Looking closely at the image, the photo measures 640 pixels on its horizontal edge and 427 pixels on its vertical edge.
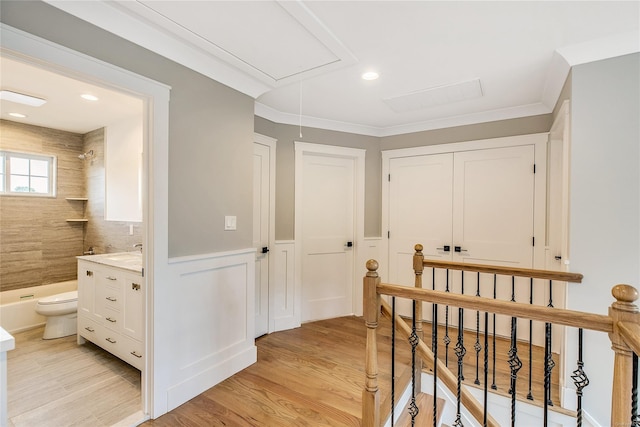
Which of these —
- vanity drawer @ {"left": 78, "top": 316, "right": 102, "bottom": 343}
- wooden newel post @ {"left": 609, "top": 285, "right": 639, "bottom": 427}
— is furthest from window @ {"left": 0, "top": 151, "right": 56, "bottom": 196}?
wooden newel post @ {"left": 609, "top": 285, "right": 639, "bottom": 427}

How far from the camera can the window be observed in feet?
11.7

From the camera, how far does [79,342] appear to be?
3.03 m

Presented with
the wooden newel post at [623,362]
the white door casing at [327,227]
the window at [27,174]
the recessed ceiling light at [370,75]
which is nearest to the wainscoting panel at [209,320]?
the white door casing at [327,227]

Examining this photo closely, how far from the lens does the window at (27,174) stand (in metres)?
3.57

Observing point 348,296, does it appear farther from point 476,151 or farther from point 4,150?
point 4,150

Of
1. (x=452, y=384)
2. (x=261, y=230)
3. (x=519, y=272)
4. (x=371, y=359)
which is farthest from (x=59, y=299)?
(x=519, y=272)

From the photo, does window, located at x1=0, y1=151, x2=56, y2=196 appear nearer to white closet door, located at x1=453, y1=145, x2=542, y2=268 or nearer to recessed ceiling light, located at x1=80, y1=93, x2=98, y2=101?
recessed ceiling light, located at x1=80, y1=93, x2=98, y2=101

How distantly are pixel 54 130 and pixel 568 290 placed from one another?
5.81 m

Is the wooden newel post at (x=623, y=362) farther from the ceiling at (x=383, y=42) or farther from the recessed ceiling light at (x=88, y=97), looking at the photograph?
the recessed ceiling light at (x=88, y=97)

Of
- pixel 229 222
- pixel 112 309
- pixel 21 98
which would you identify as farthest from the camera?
pixel 21 98

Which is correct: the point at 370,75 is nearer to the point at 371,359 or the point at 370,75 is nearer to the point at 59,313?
the point at 371,359

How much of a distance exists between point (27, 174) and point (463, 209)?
5.41m

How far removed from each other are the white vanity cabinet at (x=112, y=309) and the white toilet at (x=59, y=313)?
0.72 feet

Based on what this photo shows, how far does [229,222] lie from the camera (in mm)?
2436
